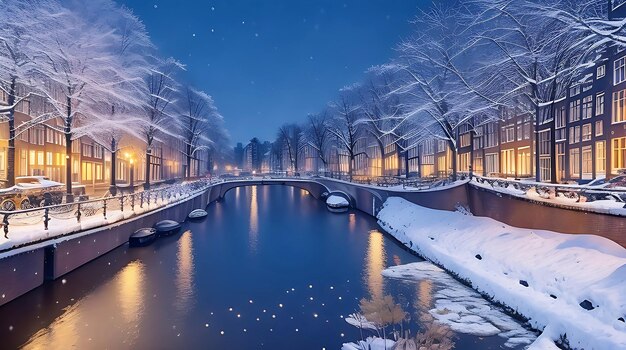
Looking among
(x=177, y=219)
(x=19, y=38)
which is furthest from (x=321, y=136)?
Result: (x=19, y=38)

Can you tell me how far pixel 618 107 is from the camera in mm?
31219

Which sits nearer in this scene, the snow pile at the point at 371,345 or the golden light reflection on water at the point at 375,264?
the snow pile at the point at 371,345

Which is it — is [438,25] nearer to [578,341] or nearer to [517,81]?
[517,81]

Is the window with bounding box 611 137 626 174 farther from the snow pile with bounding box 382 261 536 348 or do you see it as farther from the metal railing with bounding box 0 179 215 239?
the metal railing with bounding box 0 179 215 239

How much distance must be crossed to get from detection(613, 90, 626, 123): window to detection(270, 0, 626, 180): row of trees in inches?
116

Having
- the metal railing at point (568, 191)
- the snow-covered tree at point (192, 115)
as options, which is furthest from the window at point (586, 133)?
the snow-covered tree at point (192, 115)

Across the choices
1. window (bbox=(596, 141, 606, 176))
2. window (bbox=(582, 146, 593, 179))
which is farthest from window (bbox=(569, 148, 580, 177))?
window (bbox=(596, 141, 606, 176))

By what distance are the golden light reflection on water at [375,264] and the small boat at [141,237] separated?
13980mm

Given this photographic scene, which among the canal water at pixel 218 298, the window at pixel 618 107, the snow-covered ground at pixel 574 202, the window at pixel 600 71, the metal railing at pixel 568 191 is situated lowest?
the canal water at pixel 218 298

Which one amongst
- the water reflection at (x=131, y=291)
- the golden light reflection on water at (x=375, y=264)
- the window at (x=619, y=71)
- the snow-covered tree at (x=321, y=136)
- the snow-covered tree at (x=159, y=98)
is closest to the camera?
the water reflection at (x=131, y=291)

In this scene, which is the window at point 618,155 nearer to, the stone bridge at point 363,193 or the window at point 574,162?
the window at point 574,162

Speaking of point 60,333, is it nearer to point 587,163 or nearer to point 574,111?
point 587,163

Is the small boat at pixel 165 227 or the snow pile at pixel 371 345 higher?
the small boat at pixel 165 227

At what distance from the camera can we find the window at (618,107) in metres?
30.5
